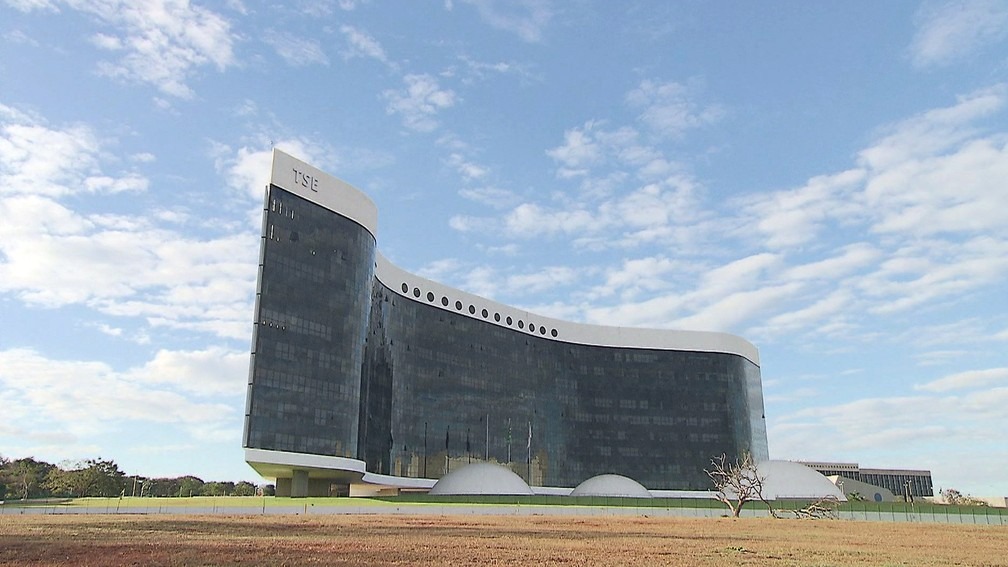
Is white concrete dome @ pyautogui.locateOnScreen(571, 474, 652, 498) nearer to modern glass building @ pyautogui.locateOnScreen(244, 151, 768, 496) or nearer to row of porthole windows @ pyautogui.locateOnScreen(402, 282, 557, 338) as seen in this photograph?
modern glass building @ pyautogui.locateOnScreen(244, 151, 768, 496)

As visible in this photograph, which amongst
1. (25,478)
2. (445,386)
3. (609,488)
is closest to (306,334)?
(445,386)

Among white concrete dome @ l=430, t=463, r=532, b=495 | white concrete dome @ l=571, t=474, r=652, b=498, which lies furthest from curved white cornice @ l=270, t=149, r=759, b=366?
white concrete dome @ l=571, t=474, r=652, b=498

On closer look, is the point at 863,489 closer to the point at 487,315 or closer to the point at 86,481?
the point at 487,315

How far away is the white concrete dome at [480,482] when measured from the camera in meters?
120

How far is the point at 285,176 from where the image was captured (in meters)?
104

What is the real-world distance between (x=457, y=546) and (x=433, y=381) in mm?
102767

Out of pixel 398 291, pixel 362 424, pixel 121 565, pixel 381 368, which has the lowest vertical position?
pixel 121 565

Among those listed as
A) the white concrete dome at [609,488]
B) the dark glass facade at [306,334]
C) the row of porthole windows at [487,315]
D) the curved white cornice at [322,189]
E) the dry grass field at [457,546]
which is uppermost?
the curved white cornice at [322,189]

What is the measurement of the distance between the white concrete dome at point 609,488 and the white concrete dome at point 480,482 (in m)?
19.8

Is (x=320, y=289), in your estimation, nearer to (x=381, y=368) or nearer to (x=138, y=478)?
(x=381, y=368)

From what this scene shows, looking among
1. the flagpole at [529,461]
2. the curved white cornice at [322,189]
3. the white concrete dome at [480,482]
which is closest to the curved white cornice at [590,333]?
the flagpole at [529,461]

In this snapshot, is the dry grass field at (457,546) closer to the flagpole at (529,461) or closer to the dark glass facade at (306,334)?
the dark glass facade at (306,334)

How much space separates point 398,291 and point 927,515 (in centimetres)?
8333

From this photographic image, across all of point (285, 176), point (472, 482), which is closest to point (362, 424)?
point (472, 482)
